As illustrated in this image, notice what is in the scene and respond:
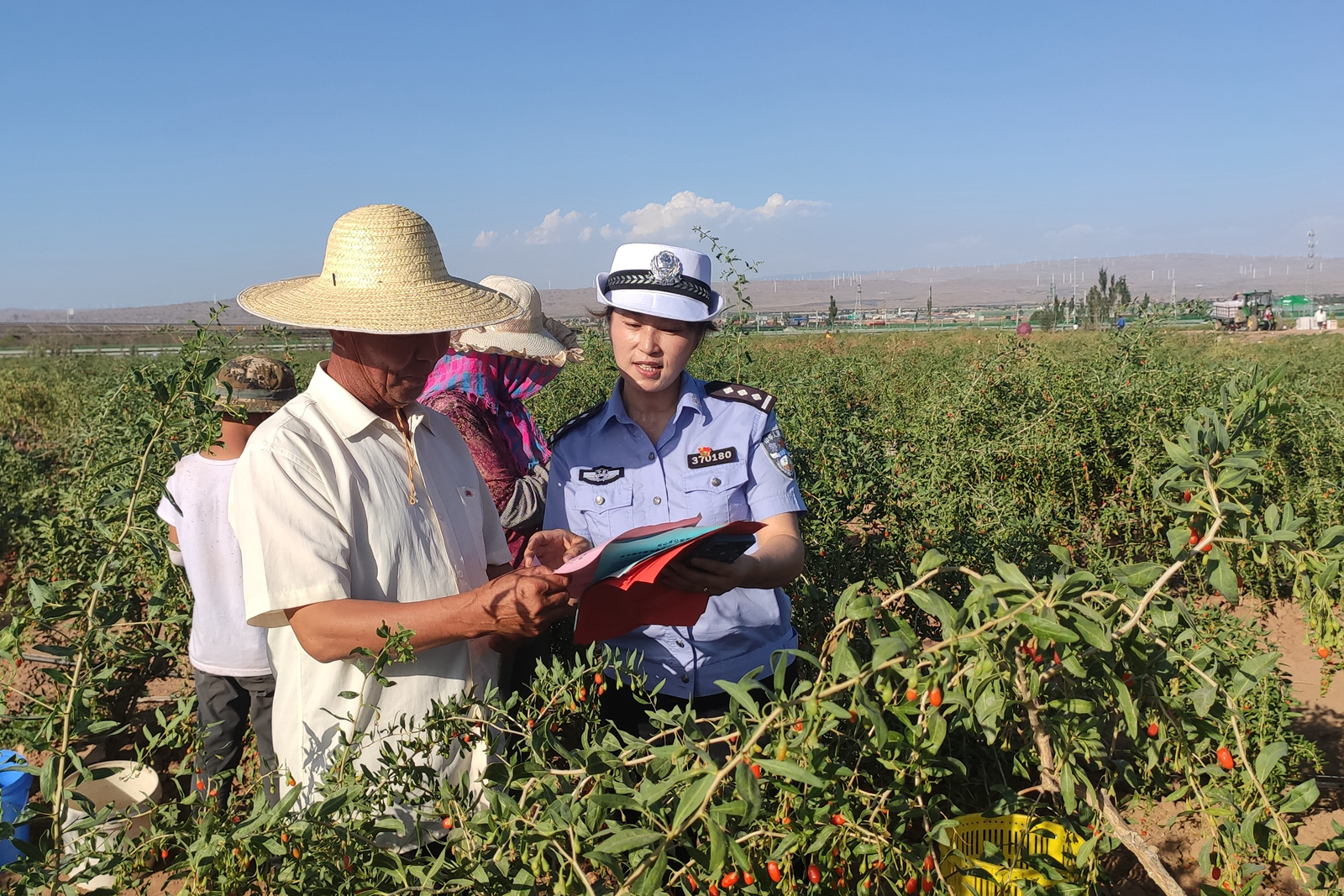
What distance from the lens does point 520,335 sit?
2916mm

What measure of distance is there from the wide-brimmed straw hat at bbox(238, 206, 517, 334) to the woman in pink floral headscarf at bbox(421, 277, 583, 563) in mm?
690

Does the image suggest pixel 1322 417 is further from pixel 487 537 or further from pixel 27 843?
pixel 27 843

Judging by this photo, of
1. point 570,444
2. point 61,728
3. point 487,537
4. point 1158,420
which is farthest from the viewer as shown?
point 1158,420

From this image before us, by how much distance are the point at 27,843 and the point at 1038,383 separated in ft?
17.7

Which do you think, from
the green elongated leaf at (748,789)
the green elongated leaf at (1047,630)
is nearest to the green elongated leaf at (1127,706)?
the green elongated leaf at (1047,630)

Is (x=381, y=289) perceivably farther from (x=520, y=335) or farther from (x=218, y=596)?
(x=218, y=596)

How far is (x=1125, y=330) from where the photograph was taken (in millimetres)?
5832

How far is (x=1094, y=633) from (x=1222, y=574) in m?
0.20

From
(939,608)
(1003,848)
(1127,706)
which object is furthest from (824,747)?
(1003,848)

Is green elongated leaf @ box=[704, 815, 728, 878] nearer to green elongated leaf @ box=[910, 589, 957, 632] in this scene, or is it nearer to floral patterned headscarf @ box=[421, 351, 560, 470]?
green elongated leaf @ box=[910, 589, 957, 632]

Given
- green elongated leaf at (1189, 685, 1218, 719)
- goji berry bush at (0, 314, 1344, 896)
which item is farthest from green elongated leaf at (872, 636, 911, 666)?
green elongated leaf at (1189, 685, 1218, 719)

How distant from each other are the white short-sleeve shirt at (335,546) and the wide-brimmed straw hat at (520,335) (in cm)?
115

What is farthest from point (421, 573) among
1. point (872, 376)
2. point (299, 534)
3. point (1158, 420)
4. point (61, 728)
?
point (872, 376)

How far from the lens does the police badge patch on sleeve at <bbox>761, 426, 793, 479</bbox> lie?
6.51ft
